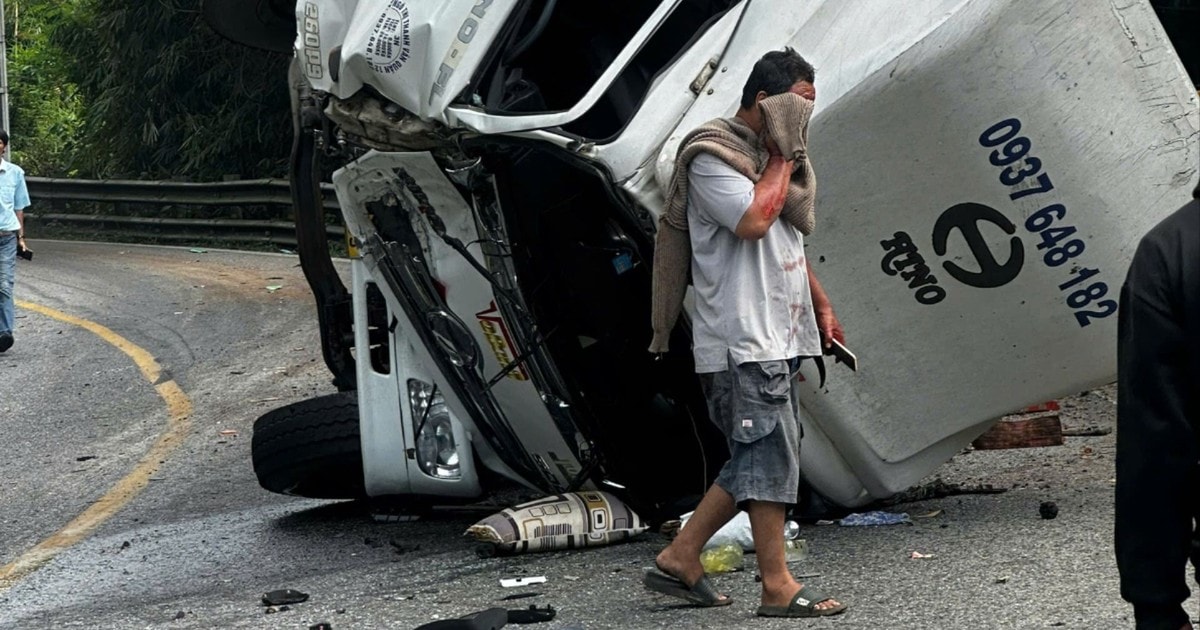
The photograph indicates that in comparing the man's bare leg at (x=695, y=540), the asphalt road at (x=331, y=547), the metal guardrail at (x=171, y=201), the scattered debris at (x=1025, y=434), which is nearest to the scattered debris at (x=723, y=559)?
the asphalt road at (x=331, y=547)

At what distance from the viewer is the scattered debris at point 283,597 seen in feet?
18.0

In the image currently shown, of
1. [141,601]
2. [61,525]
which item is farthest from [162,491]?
[141,601]

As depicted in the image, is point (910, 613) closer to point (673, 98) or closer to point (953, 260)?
point (953, 260)

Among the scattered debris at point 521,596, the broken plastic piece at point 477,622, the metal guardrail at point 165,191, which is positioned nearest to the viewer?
the broken plastic piece at point 477,622

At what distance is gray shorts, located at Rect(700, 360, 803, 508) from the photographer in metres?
4.80

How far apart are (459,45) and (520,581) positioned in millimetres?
1698

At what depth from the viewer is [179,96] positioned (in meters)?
24.6

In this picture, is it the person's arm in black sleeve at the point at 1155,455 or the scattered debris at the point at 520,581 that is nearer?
the person's arm in black sleeve at the point at 1155,455

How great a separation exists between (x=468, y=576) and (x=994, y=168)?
212 centimetres

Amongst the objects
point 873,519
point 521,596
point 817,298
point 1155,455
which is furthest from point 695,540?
point 1155,455

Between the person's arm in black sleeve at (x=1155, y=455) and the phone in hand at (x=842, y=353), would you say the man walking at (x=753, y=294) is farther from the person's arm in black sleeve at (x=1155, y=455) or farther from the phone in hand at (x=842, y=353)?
the person's arm in black sleeve at (x=1155, y=455)

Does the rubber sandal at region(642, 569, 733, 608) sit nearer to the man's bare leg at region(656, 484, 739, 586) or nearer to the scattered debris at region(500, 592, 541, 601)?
the man's bare leg at region(656, 484, 739, 586)

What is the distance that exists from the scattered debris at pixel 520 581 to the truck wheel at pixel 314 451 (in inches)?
54.2

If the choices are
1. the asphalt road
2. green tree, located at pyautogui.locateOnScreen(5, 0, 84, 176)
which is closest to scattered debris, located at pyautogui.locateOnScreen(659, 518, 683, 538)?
the asphalt road
